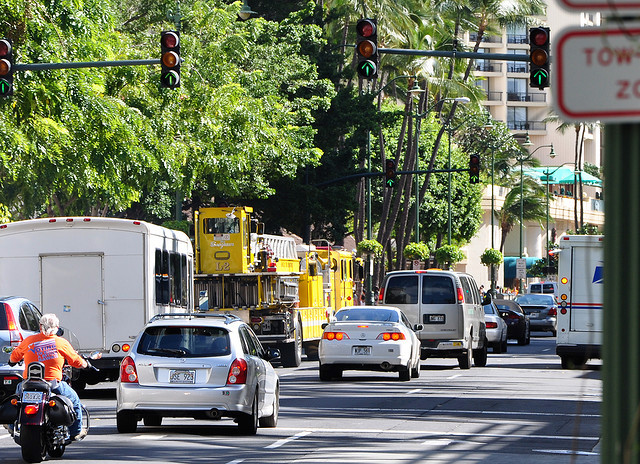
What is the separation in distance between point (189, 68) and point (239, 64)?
361 inches

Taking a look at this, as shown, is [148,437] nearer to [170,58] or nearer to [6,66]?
[6,66]

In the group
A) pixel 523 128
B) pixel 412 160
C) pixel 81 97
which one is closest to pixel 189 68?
pixel 81 97

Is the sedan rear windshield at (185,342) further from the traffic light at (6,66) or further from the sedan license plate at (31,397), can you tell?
the traffic light at (6,66)

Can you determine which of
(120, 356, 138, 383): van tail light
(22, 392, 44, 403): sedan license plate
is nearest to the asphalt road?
(120, 356, 138, 383): van tail light

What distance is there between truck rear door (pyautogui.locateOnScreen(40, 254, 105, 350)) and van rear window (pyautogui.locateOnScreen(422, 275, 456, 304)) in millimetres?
9160

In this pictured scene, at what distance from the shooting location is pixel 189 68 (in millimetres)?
37625

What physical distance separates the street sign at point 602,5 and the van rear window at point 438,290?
25.5m

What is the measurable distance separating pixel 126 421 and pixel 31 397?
3057 millimetres

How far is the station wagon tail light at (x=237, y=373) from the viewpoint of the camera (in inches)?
609

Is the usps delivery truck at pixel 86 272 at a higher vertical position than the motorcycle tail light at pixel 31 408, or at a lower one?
higher

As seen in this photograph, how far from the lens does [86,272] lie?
23.1 meters

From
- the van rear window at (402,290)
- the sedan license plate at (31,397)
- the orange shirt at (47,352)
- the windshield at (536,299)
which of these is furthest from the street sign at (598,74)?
the windshield at (536,299)

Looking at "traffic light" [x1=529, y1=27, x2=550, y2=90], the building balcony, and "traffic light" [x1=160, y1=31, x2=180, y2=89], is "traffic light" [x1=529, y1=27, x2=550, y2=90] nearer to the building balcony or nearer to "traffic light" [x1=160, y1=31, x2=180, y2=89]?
"traffic light" [x1=160, y1=31, x2=180, y2=89]

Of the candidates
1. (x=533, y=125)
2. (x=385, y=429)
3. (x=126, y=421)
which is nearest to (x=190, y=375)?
(x=126, y=421)
